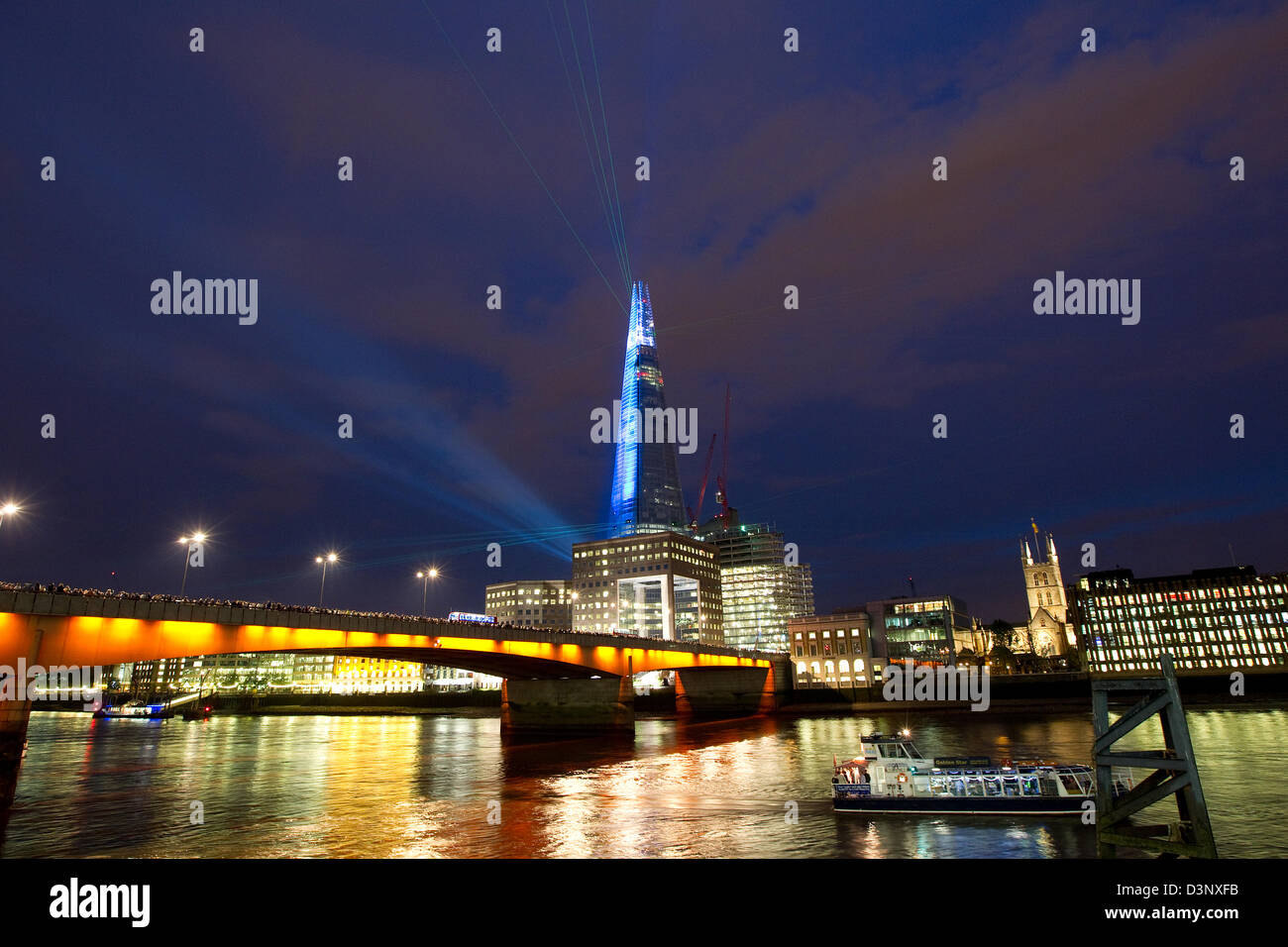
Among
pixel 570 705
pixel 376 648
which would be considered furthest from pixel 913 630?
pixel 376 648

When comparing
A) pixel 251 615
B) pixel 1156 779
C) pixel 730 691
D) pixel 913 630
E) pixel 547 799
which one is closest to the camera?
pixel 1156 779

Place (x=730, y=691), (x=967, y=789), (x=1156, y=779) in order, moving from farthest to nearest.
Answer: (x=730, y=691) → (x=967, y=789) → (x=1156, y=779)

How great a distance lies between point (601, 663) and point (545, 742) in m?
12.1

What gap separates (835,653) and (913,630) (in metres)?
25.6

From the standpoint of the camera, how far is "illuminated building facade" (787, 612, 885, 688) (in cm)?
17550

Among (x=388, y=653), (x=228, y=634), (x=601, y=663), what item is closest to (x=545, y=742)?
(x=601, y=663)

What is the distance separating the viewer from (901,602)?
196 metres

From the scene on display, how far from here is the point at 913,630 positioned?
7446 inches

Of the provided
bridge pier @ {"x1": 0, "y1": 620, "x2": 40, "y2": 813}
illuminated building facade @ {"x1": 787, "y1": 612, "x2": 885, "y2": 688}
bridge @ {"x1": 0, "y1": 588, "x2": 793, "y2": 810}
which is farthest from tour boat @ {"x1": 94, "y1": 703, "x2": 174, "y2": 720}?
illuminated building facade @ {"x1": 787, "y1": 612, "x2": 885, "y2": 688}

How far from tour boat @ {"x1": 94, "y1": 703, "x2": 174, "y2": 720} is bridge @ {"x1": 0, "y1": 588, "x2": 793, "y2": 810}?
330ft

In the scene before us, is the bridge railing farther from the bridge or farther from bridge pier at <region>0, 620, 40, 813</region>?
bridge pier at <region>0, 620, 40, 813</region>

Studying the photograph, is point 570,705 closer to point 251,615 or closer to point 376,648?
point 376,648

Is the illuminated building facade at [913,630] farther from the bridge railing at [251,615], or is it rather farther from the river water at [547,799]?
the bridge railing at [251,615]
